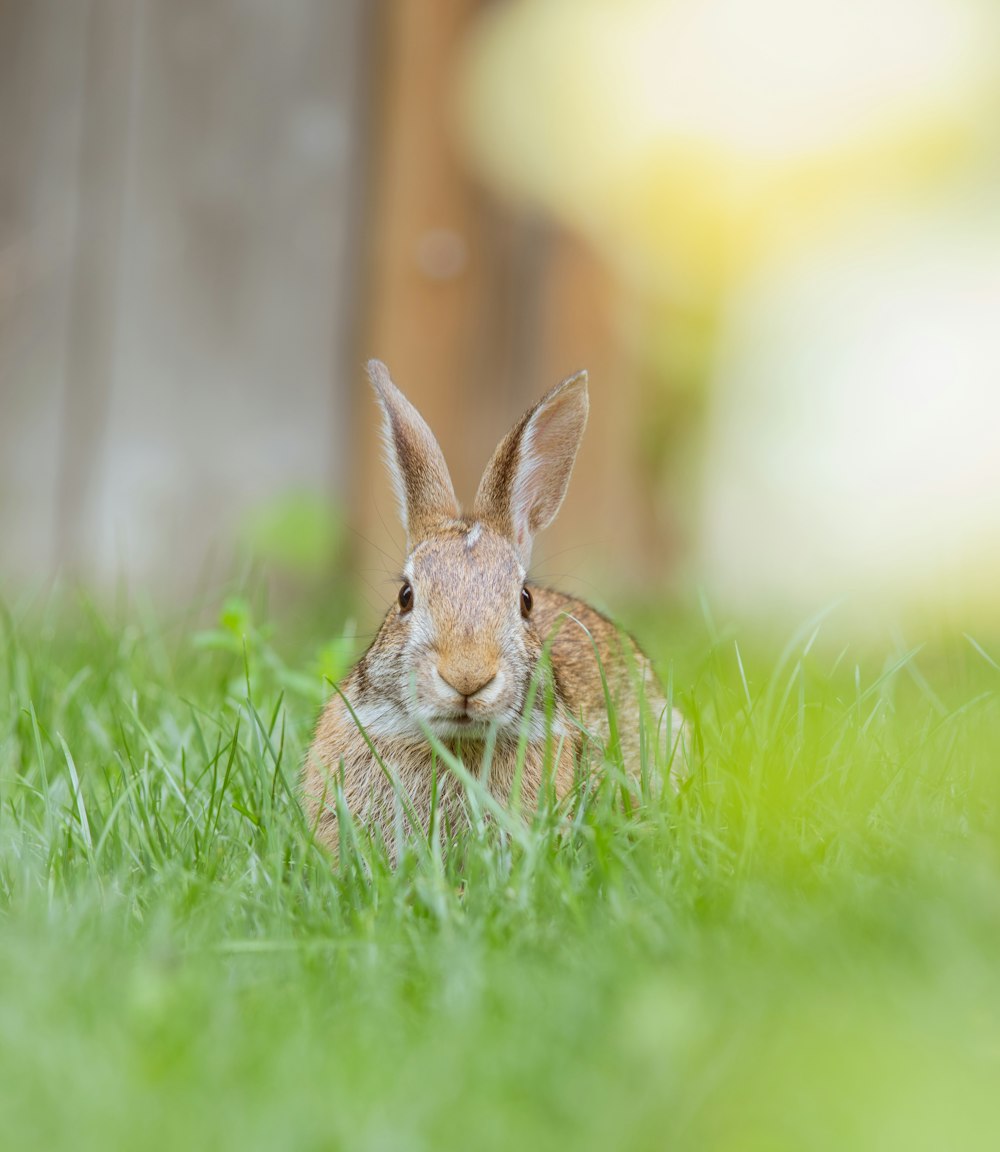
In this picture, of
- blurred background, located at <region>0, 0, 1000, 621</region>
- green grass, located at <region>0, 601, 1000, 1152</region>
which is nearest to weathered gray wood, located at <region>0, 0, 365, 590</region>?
blurred background, located at <region>0, 0, 1000, 621</region>

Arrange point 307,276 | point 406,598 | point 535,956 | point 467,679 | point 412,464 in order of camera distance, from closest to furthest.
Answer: point 535,956 → point 467,679 → point 406,598 → point 412,464 → point 307,276

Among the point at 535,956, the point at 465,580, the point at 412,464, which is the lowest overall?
the point at 535,956

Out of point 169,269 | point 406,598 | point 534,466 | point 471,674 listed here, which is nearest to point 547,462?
point 534,466

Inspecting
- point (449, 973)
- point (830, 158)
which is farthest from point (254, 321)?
point (449, 973)

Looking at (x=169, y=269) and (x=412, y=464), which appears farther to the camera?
(x=169, y=269)

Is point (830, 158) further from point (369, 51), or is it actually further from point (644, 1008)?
point (644, 1008)

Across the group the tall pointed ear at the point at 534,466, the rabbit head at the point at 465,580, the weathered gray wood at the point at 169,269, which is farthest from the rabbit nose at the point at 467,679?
the weathered gray wood at the point at 169,269

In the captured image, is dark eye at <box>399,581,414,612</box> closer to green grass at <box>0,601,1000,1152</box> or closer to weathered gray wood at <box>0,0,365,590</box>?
green grass at <box>0,601,1000,1152</box>

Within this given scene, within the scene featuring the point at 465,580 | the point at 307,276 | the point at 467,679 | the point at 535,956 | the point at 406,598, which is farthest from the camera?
the point at 307,276

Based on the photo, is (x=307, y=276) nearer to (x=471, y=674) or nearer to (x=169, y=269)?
(x=169, y=269)
